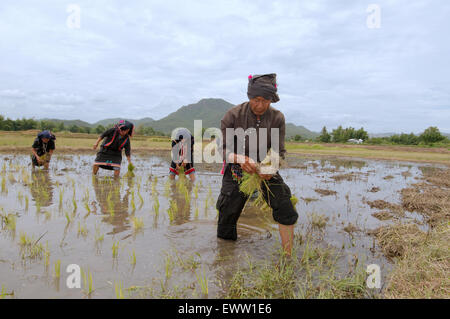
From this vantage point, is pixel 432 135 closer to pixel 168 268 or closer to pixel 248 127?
pixel 248 127

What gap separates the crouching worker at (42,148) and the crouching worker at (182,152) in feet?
11.3

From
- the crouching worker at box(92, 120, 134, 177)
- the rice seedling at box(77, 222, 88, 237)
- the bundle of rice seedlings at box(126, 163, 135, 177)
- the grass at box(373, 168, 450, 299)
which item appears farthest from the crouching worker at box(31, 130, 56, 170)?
the grass at box(373, 168, 450, 299)

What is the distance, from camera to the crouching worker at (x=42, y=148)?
23.1 ft

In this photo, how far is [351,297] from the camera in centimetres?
201

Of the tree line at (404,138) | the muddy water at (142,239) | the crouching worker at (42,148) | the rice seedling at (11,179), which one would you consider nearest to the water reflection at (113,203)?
the muddy water at (142,239)

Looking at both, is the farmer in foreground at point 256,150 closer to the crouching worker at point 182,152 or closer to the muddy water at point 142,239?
the muddy water at point 142,239

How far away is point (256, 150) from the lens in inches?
109

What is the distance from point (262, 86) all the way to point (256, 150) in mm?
645

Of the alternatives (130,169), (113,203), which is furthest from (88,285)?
(130,169)

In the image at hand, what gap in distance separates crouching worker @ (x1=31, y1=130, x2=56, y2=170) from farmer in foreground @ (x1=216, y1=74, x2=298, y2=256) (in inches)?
248

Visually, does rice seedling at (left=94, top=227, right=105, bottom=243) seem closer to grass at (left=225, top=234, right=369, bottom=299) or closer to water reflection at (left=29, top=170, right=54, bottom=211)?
water reflection at (left=29, top=170, right=54, bottom=211)

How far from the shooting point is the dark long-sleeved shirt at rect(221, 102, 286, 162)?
2730 mm

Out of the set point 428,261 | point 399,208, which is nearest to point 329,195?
point 399,208

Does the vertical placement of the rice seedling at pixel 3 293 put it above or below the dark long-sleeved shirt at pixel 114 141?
below
